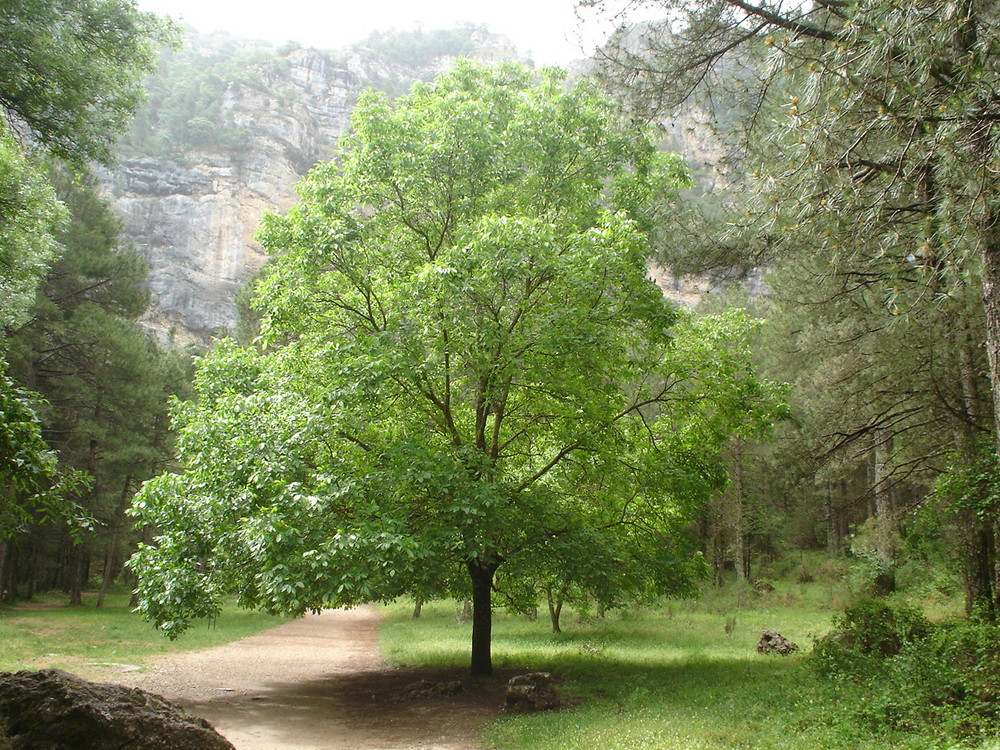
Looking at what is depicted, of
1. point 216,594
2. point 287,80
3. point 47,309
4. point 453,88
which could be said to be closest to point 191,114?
point 287,80

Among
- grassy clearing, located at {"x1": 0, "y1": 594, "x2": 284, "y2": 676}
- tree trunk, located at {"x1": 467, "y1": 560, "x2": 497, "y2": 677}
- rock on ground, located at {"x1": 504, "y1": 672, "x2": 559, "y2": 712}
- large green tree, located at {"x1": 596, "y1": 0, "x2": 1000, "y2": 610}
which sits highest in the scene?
large green tree, located at {"x1": 596, "y1": 0, "x2": 1000, "y2": 610}

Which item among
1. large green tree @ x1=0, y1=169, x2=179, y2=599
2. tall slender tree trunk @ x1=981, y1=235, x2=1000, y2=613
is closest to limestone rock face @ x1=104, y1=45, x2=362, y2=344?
large green tree @ x1=0, y1=169, x2=179, y2=599

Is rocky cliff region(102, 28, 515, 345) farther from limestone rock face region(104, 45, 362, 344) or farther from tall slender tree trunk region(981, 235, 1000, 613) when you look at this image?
tall slender tree trunk region(981, 235, 1000, 613)

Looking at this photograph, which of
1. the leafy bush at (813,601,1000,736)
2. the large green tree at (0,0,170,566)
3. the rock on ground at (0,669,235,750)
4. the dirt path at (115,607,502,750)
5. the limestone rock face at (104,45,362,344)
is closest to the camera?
the rock on ground at (0,669,235,750)

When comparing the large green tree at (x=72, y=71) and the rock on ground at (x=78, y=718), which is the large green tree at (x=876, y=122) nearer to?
the large green tree at (x=72, y=71)

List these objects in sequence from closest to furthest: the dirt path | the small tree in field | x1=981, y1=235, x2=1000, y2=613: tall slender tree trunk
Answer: x1=981, y1=235, x2=1000, y2=613: tall slender tree trunk < the dirt path < the small tree in field

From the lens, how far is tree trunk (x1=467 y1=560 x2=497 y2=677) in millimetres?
11688

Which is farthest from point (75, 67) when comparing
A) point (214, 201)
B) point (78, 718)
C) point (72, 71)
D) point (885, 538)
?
point (214, 201)

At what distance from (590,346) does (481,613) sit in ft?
18.4

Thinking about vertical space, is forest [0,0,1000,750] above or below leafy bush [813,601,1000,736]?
above

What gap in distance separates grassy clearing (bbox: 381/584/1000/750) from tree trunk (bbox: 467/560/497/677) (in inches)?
45.9

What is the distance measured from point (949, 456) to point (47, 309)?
2598 centimetres

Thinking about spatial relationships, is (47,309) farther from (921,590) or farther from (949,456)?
(921,590)

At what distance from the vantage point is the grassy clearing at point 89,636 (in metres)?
13.0
